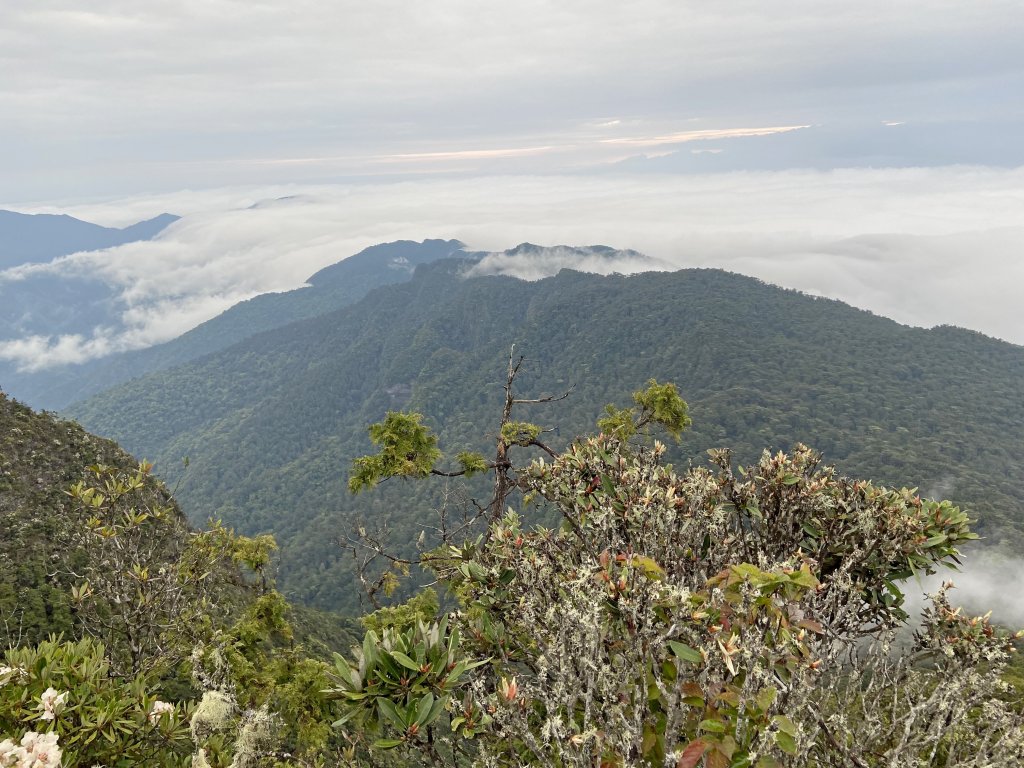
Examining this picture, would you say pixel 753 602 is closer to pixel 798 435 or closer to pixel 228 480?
pixel 798 435

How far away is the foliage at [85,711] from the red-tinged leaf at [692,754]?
371 centimetres

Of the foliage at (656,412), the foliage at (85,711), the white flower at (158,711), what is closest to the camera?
the foliage at (85,711)

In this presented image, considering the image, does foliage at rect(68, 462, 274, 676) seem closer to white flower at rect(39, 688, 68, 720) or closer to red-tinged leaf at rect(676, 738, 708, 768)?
white flower at rect(39, 688, 68, 720)

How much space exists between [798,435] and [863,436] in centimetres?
1263

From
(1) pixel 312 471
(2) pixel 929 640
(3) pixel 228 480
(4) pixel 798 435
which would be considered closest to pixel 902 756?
(2) pixel 929 640

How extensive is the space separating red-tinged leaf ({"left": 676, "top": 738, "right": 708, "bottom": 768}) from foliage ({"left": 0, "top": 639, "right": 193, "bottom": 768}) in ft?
12.2

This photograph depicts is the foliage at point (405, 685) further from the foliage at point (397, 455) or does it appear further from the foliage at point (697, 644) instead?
the foliage at point (397, 455)

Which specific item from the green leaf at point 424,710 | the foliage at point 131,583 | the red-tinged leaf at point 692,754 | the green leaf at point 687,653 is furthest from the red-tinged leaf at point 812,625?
the foliage at point 131,583

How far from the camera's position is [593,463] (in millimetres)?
5395

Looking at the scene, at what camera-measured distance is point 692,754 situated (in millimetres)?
2516

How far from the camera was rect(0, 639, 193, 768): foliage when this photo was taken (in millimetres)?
3738

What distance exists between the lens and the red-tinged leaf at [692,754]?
2506 mm

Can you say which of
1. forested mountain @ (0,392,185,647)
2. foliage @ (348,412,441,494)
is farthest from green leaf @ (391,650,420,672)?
forested mountain @ (0,392,185,647)

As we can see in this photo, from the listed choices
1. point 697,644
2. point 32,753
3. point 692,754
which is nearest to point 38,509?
point 32,753
